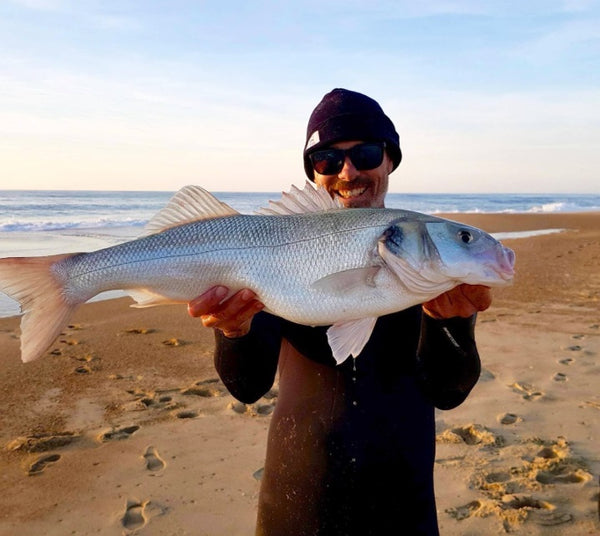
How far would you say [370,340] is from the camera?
2.74 meters

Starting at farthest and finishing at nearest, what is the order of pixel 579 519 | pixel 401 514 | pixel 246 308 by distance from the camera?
pixel 579 519 → pixel 246 308 → pixel 401 514

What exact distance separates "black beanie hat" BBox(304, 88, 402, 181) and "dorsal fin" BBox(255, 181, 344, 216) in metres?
0.62

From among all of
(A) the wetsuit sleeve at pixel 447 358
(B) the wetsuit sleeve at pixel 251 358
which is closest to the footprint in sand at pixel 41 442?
(B) the wetsuit sleeve at pixel 251 358

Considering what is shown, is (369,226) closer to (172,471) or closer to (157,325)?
(172,471)

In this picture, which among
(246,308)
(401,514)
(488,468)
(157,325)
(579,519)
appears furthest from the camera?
(157,325)

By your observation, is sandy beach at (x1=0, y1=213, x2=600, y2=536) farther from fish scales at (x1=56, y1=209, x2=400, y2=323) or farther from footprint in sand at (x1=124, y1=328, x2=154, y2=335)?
fish scales at (x1=56, y1=209, x2=400, y2=323)

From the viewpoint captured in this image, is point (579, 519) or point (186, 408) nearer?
point (579, 519)

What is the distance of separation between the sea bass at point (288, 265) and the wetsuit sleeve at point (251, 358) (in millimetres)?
227

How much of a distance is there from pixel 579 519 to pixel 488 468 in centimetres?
78

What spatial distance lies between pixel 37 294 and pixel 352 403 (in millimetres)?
1613

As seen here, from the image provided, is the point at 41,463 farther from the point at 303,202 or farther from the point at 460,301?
the point at 460,301

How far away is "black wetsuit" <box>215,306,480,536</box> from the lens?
2.50 meters

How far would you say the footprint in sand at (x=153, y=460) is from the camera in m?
4.39

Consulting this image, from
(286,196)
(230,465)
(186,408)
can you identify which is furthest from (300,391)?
(186,408)
